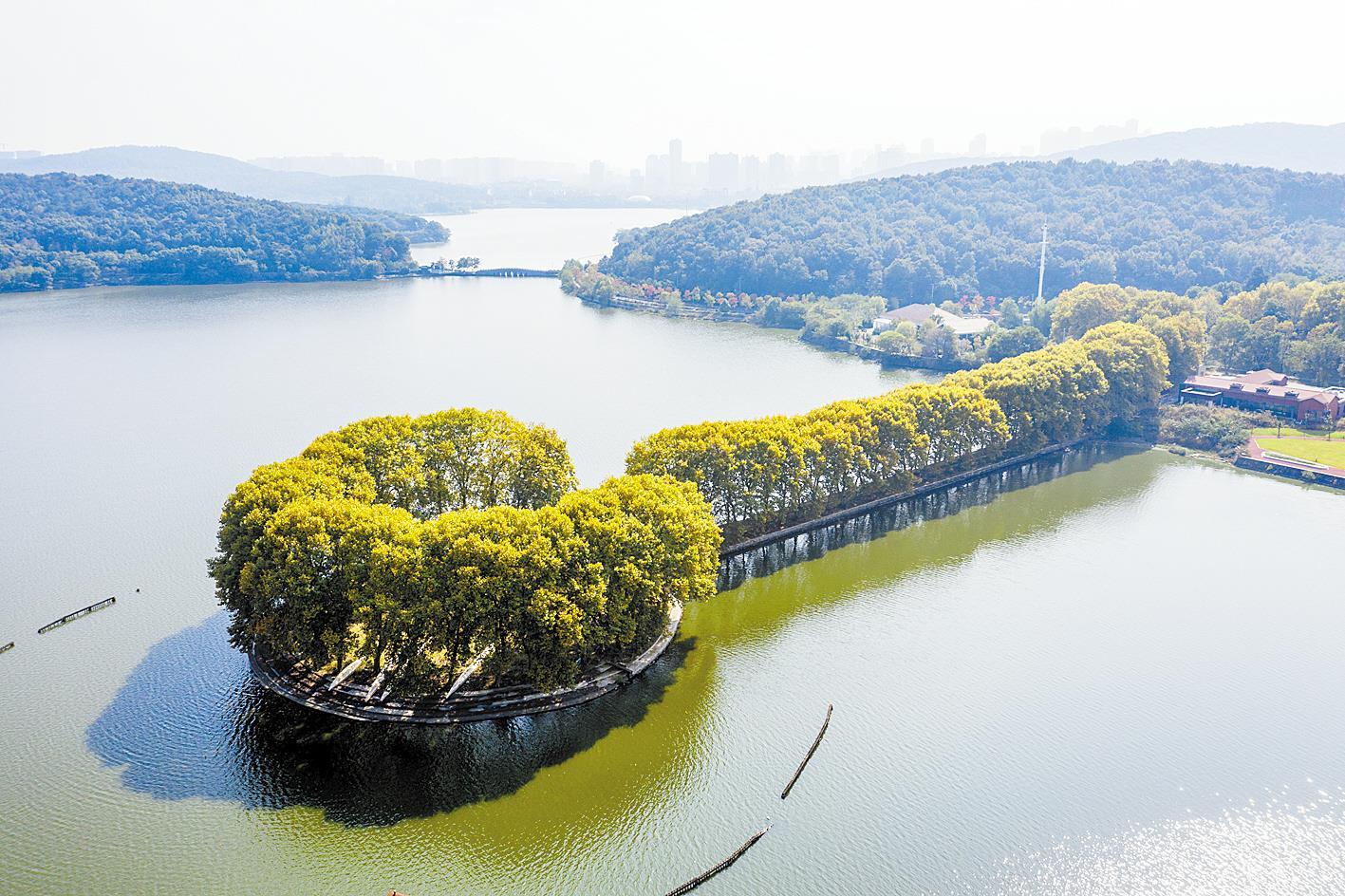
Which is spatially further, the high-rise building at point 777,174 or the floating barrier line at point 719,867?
the high-rise building at point 777,174

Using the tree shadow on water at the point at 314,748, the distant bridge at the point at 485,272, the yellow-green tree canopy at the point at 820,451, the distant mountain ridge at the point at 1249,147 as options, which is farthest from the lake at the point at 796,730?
the distant mountain ridge at the point at 1249,147

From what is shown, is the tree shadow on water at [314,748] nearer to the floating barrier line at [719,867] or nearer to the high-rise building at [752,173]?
the floating barrier line at [719,867]

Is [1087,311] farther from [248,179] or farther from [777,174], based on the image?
[248,179]

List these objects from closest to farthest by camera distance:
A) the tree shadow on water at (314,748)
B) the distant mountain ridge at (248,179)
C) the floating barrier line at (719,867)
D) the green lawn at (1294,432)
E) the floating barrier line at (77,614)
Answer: the floating barrier line at (719,867)
the tree shadow on water at (314,748)
the floating barrier line at (77,614)
the green lawn at (1294,432)
the distant mountain ridge at (248,179)

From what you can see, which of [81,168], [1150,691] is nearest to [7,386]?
[1150,691]

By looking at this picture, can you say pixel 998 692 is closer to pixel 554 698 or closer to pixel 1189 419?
pixel 554 698
